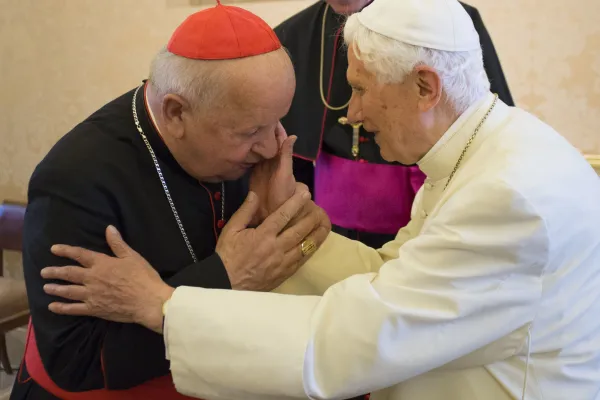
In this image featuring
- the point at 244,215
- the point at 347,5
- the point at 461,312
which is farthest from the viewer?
the point at 347,5

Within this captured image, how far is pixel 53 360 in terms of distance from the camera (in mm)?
1257

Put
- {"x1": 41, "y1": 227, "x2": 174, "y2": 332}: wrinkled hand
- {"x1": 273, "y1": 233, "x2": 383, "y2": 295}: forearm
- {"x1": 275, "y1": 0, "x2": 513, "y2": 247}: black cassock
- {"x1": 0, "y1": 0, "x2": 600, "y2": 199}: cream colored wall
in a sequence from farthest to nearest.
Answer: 1. {"x1": 0, "y1": 0, "x2": 600, "y2": 199}: cream colored wall
2. {"x1": 275, "y1": 0, "x2": 513, "y2": 247}: black cassock
3. {"x1": 273, "y1": 233, "x2": 383, "y2": 295}: forearm
4. {"x1": 41, "y1": 227, "x2": 174, "y2": 332}: wrinkled hand

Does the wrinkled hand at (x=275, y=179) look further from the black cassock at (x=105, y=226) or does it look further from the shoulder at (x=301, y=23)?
the shoulder at (x=301, y=23)

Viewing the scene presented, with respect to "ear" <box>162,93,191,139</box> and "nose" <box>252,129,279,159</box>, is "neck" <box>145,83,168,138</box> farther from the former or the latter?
"nose" <box>252,129,279,159</box>

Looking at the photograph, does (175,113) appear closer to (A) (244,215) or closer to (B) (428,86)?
(A) (244,215)

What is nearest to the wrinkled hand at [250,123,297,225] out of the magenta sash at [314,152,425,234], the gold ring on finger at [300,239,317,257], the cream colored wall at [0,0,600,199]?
the gold ring on finger at [300,239,317,257]

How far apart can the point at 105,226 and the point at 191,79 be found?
35 cm

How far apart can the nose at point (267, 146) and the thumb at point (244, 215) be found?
11cm

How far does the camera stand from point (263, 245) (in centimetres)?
135

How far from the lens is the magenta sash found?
1989 mm

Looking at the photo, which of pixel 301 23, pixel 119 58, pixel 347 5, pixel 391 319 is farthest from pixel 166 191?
pixel 119 58

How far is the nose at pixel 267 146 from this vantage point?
1332 millimetres

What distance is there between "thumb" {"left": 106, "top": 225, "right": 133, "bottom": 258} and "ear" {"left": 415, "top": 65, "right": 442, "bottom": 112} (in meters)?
0.66

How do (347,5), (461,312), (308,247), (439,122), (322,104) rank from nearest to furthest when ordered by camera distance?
1. (461,312)
2. (439,122)
3. (308,247)
4. (347,5)
5. (322,104)
